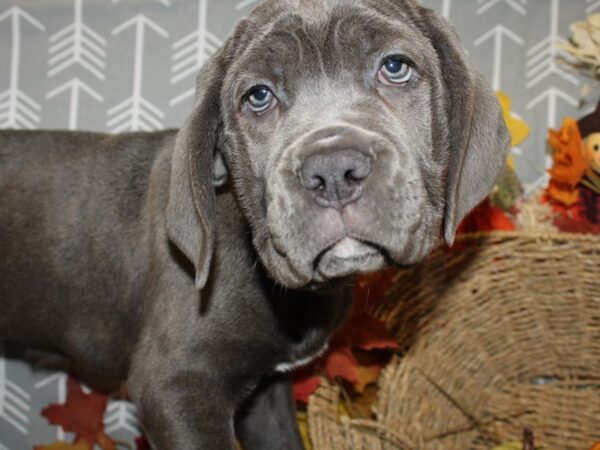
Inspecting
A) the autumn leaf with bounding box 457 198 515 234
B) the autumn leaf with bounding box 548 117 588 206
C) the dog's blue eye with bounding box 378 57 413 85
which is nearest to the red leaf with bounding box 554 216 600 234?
the autumn leaf with bounding box 548 117 588 206

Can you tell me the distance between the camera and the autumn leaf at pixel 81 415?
363cm

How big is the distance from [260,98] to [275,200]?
15.9 inches

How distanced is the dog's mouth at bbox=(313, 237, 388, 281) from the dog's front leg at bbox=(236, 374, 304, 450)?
1.00 metres

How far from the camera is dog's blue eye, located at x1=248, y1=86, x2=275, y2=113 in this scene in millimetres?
2215

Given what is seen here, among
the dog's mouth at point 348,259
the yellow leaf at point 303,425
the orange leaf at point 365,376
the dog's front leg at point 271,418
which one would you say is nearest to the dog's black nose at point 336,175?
the dog's mouth at point 348,259

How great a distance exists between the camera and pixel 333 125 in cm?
196

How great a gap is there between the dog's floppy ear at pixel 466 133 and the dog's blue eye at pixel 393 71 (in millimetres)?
173

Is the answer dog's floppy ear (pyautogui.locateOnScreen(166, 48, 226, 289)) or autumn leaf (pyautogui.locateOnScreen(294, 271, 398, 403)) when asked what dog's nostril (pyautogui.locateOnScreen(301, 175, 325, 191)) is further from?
autumn leaf (pyautogui.locateOnScreen(294, 271, 398, 403))

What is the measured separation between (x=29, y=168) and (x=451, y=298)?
176cm

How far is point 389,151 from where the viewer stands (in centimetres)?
188

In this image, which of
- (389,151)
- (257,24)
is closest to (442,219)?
(389,151)

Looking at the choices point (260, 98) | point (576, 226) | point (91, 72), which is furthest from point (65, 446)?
point (576, 226)

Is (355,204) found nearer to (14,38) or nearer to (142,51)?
(142,51)

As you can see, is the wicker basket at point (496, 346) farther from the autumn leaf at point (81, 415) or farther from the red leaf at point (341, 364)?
the autumn leaf at point (81, 415)
